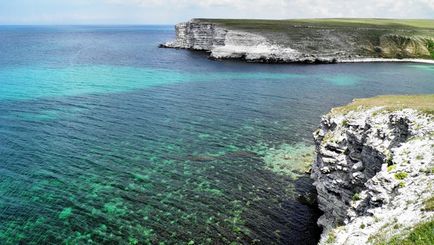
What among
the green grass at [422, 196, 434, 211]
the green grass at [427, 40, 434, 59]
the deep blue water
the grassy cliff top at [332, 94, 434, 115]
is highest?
the green grass at [427, 40, 434, 59]

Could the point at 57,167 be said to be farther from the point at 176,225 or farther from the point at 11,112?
the point at 11,112

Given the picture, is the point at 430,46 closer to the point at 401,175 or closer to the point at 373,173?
the point at 373,173

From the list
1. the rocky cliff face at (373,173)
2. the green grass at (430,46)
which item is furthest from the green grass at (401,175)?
the green grass at (430,46)

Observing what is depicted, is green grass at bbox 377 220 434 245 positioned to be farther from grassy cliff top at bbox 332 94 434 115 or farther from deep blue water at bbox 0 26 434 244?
deep blue water at bbox 0 26 434 244

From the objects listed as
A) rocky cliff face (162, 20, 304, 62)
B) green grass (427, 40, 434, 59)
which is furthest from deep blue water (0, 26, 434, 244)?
green grass (427, 40, 434, 59)

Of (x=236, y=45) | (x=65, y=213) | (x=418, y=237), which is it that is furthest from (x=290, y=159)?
(x=236, y=45)

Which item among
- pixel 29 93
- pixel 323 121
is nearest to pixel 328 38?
pixel 29 93

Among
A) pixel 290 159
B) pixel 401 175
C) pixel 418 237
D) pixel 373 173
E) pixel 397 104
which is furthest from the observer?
pixel 290 159
